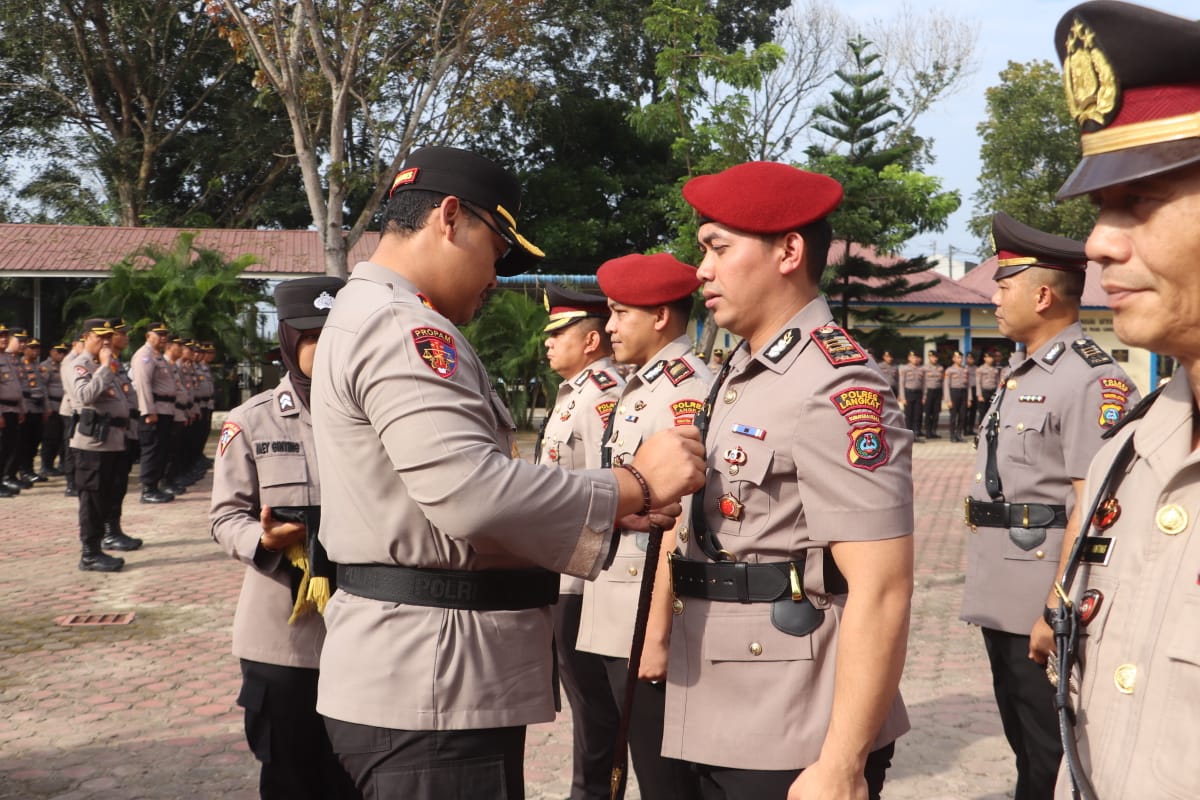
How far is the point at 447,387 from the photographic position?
210 cm

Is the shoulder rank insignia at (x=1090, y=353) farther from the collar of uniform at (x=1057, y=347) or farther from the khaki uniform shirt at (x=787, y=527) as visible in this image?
the khaki uniform shirt at (x=787, y=527)

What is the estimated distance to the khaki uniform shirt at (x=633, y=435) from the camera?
147 inches

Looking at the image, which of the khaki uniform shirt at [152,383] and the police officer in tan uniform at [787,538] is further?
the khaki uniform shirt at [152,383]

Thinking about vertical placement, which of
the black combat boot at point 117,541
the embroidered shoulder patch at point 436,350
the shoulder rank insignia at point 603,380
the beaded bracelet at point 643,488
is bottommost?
the black combat boot at point 117,541

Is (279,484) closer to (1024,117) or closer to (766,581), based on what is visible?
(766,581)

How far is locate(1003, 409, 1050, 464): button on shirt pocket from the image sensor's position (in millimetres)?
3836

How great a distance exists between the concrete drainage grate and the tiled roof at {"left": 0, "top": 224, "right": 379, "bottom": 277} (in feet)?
56.0

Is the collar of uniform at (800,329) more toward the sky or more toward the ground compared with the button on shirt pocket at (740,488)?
more toward the sky

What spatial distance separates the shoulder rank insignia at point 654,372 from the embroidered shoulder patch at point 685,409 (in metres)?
0.23

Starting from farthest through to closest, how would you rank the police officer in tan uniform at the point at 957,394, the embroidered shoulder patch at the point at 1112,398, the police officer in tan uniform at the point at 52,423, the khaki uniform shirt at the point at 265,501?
the police officer in tan uniform at the point at 957,394 < the police officer in tan uniform at the point at 52,423 < the embroidered shoulder patch at the point at 1112,398 < the khaki uniform shirt at the point at 265,501

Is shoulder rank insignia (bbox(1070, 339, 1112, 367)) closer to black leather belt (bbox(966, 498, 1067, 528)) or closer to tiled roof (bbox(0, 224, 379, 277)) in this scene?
black leather belt (bbox(966, 498, 1067, 528))

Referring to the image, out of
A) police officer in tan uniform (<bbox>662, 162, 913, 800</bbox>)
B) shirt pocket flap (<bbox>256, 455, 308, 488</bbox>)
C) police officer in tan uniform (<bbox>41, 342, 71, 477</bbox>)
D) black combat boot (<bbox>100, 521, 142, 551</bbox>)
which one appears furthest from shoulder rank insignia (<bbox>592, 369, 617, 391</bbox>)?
police officer in tan uniform (<bbox>41, 342, 71, 477</bbox>)

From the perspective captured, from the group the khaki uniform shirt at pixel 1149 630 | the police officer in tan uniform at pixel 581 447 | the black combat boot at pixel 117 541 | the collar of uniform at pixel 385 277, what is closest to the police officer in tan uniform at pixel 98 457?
the black combat boot at pixel 117 541

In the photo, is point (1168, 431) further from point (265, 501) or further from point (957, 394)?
point (957, 394)
